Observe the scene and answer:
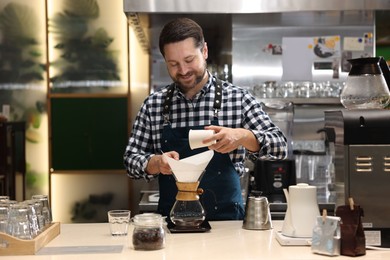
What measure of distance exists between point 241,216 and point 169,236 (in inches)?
25.8

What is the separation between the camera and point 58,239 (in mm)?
2391

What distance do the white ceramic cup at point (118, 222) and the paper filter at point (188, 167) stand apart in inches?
9.7

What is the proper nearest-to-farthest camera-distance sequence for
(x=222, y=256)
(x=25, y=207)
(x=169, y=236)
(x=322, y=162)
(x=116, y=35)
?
(x=222, y=256)
(x=25, y=207)
(x=169, y=236)
(x=322, y=162)
(x=116, y=35)

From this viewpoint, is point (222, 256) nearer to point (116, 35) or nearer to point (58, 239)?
point (58, 239)

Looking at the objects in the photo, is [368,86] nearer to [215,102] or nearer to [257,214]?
[257,214]

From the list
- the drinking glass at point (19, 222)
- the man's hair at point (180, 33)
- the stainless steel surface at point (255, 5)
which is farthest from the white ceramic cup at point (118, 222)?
the stainless steel surface at point (255, 5)

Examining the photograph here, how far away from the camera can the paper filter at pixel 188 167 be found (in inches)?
93.2

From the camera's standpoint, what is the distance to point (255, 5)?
4.01 meters

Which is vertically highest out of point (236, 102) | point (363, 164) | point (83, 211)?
point (236, 102)

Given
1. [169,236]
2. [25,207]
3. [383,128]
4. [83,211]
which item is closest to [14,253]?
[25,207]

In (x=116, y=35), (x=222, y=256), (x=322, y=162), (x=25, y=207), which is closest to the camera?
(x=222, y=256)

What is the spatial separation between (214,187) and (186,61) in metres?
0.58

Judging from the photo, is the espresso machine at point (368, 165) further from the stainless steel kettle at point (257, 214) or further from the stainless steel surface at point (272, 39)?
the stainless steel surface at point (272, 39)

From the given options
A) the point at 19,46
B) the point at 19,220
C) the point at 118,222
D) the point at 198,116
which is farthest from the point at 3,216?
the point at 19,46
